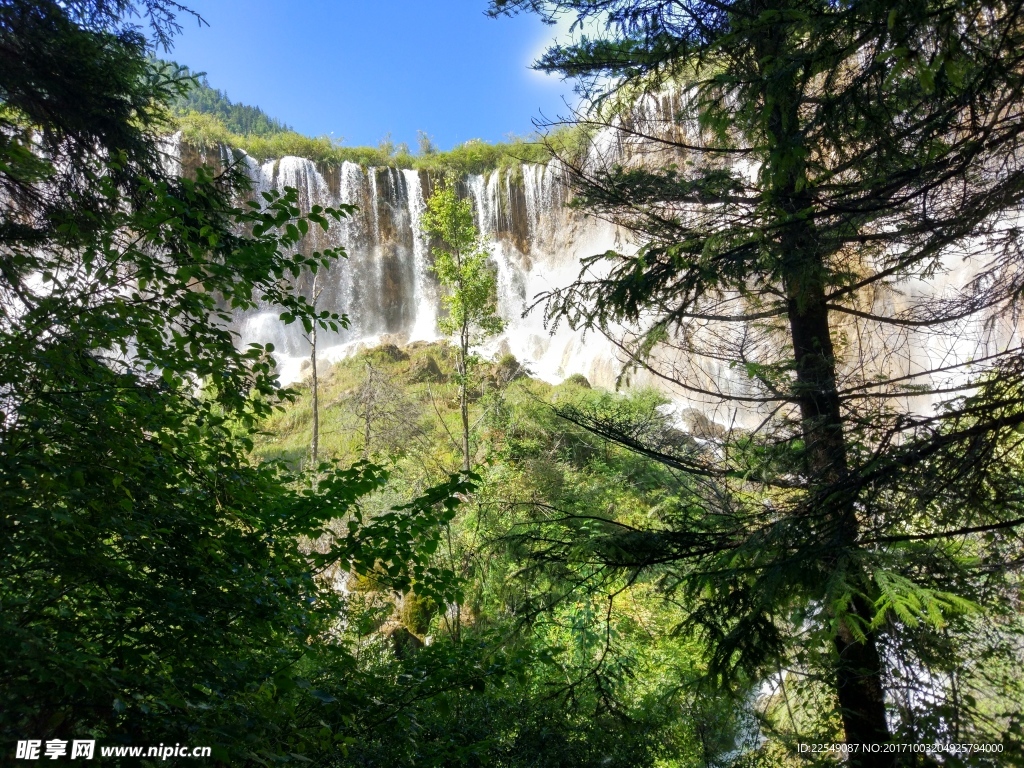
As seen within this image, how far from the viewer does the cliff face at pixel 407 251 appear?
27.9 meters

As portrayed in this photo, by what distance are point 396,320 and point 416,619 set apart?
72.6 feet

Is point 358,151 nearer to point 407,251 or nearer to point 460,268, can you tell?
point 407,251

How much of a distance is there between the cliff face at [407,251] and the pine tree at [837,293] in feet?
75.2

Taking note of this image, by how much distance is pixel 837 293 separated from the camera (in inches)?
154

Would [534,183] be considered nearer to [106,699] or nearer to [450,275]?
[450,275]

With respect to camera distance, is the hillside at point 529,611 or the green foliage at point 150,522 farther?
the hillside at point 529,611

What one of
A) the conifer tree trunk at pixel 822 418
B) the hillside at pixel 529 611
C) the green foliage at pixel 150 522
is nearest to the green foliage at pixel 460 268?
the hillside at pixel 529 611

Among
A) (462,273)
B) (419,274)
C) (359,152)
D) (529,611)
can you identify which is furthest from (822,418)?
(359,152)

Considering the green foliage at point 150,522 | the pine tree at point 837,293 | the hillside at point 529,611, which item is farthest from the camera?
the hillside at point 529,611

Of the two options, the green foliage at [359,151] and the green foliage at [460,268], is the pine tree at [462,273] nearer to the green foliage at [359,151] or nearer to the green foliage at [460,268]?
the green foliage at [460,268]

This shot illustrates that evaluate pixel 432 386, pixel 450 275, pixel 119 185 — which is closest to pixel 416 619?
pixel 450 275

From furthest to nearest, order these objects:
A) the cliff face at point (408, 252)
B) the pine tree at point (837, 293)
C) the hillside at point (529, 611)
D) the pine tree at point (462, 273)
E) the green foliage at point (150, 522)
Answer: the cliff face at point (408, 252), the pine tree at point (462, 273), the hillside at point (529, 611), the pine tree at point (837, 293), the green foliage at point (150, 522)

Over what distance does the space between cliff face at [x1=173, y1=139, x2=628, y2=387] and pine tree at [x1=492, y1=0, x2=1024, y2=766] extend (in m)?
22.9

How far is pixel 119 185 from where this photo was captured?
5.08m
